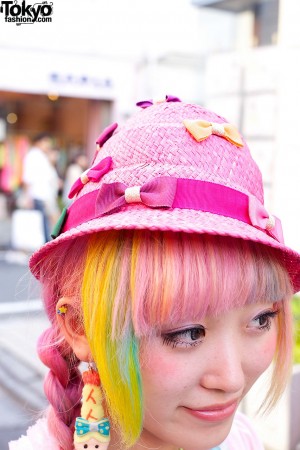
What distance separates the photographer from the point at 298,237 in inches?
187

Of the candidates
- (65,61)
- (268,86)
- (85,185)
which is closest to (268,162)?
(268,86)

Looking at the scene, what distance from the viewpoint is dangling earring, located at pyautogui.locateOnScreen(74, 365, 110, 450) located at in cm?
126

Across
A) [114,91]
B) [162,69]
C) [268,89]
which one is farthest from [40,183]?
[268,89]

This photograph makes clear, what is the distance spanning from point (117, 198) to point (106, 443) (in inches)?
22.6

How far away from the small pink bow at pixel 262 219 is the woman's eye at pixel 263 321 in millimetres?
175

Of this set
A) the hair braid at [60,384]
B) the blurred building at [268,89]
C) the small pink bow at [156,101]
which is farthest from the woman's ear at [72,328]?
the blurred building at [268,89]

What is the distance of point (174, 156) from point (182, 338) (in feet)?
1.28

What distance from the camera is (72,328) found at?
4.32 ft

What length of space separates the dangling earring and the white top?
0.50ft

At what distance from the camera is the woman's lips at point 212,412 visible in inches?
46.4

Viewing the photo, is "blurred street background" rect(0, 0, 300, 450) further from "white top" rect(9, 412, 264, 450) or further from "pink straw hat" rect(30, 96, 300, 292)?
"pink straw hat" rect(30, 96, 300, 292)

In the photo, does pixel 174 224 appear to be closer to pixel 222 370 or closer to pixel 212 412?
pixel 222 370

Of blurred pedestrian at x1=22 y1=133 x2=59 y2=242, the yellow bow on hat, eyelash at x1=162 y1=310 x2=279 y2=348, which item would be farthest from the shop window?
eyelash at x1=162 y1=310 x2=279 y2=348

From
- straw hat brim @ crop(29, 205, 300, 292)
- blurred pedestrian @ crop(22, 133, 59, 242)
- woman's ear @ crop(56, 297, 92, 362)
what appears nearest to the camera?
straw hat brim @ crop(29, 205, 300, 292)
